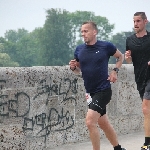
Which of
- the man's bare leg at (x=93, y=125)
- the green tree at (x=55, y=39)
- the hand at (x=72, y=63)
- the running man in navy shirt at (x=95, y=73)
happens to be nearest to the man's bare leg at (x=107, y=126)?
the running man in navy shirt at (x=95, y=73)

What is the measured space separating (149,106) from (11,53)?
93211 millimetres

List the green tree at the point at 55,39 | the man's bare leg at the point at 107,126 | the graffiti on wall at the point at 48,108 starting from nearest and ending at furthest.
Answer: the man's bare leg at the point at 107,126 < the graffiti on wall at the point at 48,108 < the green tree at the point at 55,39

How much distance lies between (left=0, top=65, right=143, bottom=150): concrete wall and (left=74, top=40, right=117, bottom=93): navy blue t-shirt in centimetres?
97

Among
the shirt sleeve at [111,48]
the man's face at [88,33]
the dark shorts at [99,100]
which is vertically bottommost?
the dark shorts at [99,100]

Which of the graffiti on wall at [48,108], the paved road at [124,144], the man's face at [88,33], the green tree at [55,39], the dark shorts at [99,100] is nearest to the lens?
the dark shorts at [99,100]

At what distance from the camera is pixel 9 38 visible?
410 feet

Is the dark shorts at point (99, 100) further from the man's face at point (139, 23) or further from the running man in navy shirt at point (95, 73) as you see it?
the man's face at point (139, 23)

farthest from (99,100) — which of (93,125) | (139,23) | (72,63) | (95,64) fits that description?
(139,23)

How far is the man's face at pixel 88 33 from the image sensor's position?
439 cm

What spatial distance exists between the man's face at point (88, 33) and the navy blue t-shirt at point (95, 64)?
77mm

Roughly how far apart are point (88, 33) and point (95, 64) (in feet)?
1.30

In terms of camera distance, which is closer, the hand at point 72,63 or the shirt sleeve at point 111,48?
the shirt sleeve at point 111,48

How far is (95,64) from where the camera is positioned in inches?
169

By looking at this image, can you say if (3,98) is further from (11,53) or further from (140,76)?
(11,53)
